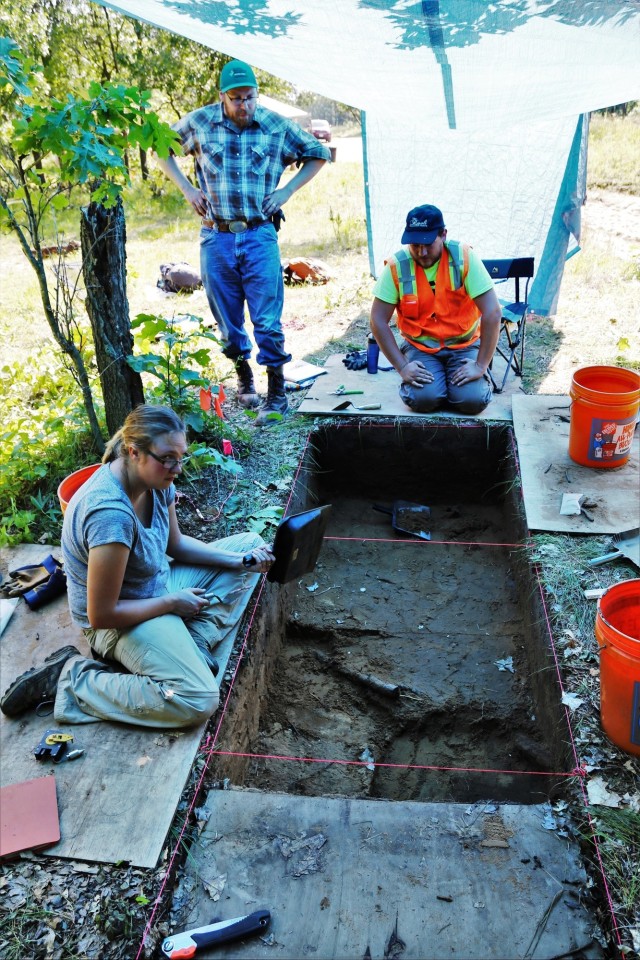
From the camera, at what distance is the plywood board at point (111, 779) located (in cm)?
215

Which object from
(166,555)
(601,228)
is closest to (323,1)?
(166,555)

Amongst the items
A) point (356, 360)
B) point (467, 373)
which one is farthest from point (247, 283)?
point (467, 373)

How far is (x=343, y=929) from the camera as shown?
1.94 metres

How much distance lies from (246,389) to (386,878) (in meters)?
3.63

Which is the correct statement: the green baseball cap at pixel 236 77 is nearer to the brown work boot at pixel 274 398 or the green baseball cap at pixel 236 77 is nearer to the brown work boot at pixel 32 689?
the brown work boot at pixel 274 398

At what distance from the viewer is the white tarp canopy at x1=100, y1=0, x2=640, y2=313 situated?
3.87m

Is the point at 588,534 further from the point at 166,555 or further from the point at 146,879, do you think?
the point at 146,879

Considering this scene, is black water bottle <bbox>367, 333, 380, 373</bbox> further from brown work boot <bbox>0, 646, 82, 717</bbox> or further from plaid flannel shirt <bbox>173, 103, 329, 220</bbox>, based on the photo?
brown work boot <bbox>0, 646, 82, 717</bbox>

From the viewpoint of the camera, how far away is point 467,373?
4523 millimetres

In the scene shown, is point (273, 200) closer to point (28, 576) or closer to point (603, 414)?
point (603, 414)

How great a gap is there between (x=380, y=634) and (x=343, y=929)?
1.75 meters

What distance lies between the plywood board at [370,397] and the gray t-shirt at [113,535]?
2.18 m

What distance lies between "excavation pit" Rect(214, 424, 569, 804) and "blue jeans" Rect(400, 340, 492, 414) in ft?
0.56

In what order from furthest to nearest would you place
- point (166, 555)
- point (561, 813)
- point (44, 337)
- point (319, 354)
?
point (44, 337)
point (319, 354)
point (166, 555)
point (561, 813)
